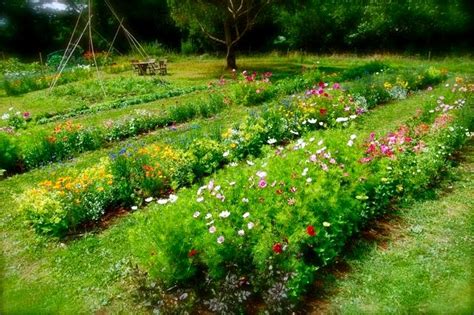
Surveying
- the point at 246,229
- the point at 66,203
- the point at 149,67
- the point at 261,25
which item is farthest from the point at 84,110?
the point at 261,25

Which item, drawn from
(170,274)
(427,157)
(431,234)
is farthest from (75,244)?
(427,157)

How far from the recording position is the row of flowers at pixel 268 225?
429cm

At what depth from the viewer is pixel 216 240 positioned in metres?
4.32

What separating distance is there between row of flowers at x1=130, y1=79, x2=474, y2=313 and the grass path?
0.90 feet

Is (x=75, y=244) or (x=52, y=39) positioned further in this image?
(x=52, y=39)

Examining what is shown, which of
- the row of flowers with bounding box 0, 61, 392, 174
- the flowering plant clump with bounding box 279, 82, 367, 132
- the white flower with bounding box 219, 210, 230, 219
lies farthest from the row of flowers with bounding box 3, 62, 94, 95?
the white flower with bounding box 219, 210, 230, 219

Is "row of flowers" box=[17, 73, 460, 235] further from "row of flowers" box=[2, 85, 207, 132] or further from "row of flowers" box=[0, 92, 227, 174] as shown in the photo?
"row of flowers" box=[2, 85, 207, 132]

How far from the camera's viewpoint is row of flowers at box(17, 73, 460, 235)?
6859mm

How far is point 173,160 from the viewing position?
7.38 meters

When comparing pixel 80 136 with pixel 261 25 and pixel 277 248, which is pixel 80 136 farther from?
pixel 261 25

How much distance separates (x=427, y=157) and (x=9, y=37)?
40.4m

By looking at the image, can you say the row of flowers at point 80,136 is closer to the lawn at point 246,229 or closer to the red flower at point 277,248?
the lawn at point 246,229

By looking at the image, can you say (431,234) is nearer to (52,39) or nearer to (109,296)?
(109,296)

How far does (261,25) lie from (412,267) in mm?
33456
